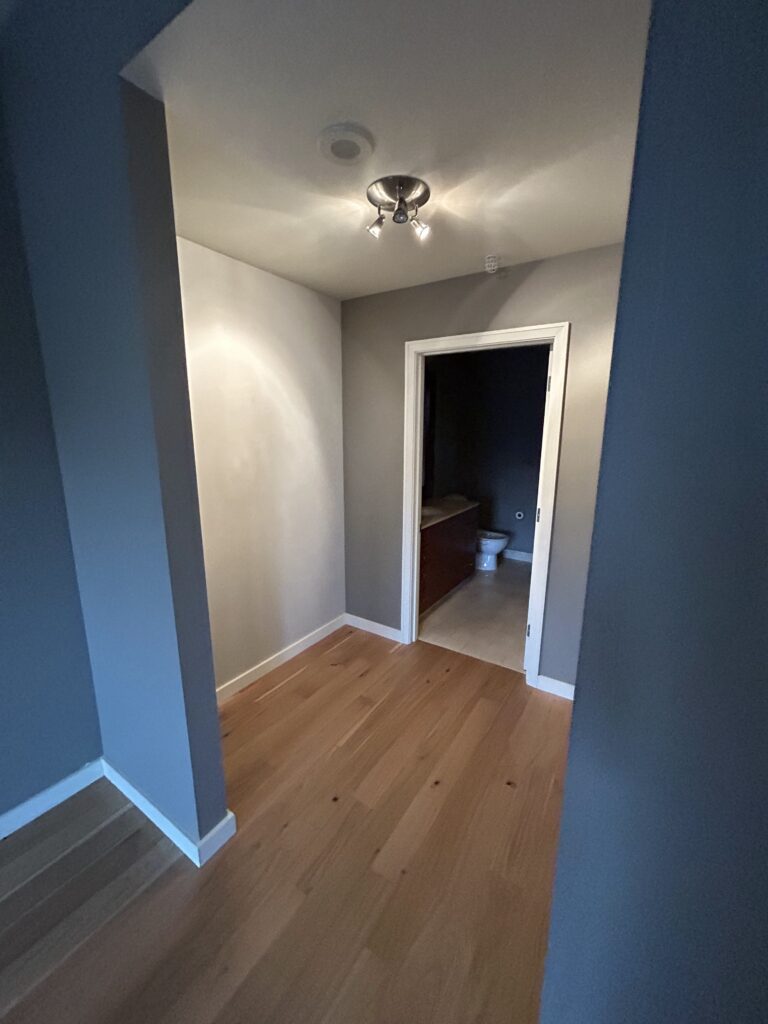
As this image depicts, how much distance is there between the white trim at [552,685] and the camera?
7.46ft

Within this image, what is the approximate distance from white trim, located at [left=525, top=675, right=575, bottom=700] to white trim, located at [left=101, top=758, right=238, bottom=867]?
68.0 inches

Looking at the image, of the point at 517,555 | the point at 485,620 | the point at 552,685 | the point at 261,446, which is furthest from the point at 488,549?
the point at 261,446

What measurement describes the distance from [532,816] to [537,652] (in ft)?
2.99

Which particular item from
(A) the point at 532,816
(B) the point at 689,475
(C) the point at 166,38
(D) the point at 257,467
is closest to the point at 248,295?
(D) the point at 257,467

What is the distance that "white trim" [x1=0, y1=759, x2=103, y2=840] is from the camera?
1.47m

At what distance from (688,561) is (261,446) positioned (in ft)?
6.92

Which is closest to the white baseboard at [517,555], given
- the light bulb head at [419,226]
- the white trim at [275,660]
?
the white trim at [275,660]

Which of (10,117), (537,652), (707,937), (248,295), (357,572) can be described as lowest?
(537,652)

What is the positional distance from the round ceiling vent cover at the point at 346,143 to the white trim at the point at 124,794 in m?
2.29

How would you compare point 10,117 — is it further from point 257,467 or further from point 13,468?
point 257,467

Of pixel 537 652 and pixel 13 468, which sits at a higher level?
pixel 13 468

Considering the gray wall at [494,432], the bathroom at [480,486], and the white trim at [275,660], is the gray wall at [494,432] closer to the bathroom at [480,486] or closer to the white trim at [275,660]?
the bathroom at [480,486]

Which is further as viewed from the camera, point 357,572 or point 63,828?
point 357,572

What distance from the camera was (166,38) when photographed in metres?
0.84
